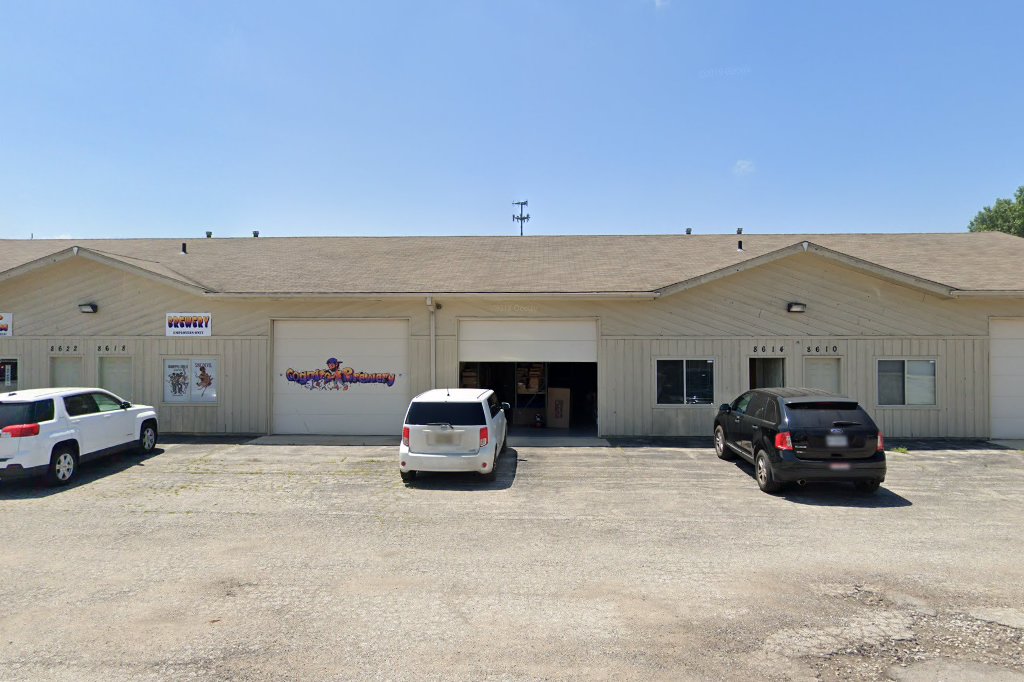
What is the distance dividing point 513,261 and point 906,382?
35.5ft

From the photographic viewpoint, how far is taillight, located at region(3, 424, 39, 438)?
29.4 feet

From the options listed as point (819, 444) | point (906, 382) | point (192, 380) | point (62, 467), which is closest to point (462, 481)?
point (819, 444)

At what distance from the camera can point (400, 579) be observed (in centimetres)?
575

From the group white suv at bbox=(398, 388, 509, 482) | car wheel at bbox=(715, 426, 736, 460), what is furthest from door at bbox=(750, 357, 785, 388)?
white suv at bbox=(398, 388, 509, 482)

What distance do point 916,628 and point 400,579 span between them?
458cm

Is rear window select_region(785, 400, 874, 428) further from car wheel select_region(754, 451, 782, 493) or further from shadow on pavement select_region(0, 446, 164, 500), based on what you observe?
shadow on pavement select_region(0, 446, 164, 500)

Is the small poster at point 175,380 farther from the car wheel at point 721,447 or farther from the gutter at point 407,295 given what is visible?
the car wheel at point 721,447

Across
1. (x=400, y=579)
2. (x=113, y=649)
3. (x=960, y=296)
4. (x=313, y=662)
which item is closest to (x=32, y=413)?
(x=113, y=649)

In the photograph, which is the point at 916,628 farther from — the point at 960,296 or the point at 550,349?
the point at 960,296

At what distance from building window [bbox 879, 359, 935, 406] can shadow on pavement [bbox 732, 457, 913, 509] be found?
19.1 ft

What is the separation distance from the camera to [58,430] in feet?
31.6

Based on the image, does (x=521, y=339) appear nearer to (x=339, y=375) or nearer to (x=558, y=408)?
(x=558, y=408)

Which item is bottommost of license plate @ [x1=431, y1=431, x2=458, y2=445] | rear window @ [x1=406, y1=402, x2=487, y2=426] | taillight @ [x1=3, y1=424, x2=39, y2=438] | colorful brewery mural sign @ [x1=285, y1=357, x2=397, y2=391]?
license plate @ [x1=431, y1=431, x2=458, y2=445]

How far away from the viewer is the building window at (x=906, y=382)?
47.3ft
